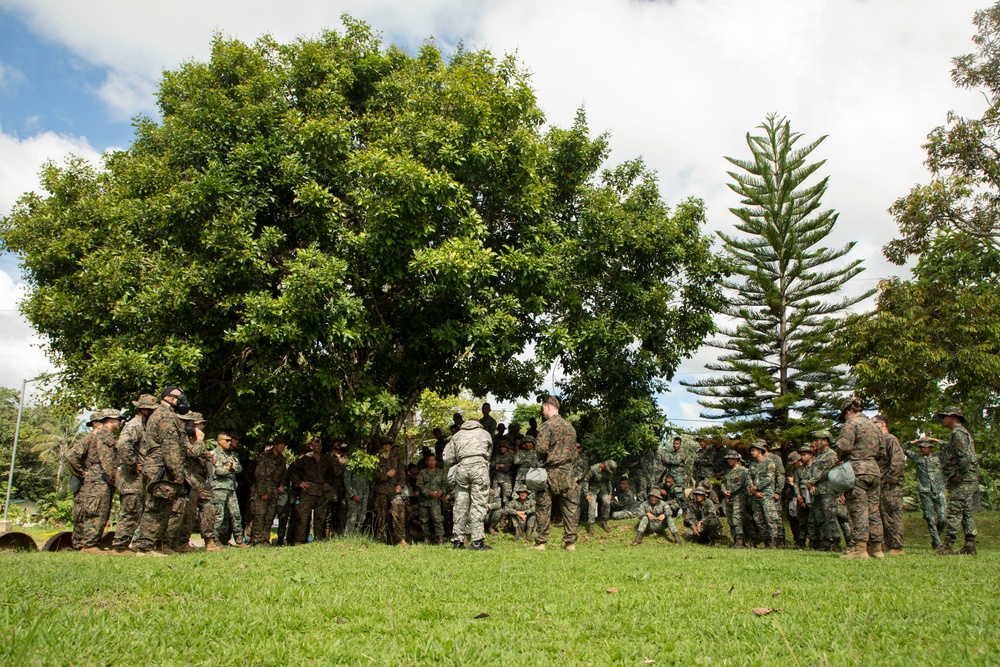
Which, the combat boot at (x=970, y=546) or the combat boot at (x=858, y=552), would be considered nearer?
the combat boot at (x=858, y=552)

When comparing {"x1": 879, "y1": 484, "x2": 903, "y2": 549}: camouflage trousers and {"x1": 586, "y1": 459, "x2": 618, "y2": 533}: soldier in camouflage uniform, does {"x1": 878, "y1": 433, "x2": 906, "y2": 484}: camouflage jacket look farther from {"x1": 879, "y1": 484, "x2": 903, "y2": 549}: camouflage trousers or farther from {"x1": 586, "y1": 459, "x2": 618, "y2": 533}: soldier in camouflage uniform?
{"x1": 586, "y1": 459, "x2": 618, "y2": 533}: soldier in camouflage uniform

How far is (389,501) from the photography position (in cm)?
1049

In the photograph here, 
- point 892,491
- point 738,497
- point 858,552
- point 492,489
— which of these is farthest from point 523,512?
point 892,491

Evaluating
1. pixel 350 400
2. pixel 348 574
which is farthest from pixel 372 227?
pixel 348 574

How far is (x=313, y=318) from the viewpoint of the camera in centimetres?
931

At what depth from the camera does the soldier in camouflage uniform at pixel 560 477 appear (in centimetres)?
862

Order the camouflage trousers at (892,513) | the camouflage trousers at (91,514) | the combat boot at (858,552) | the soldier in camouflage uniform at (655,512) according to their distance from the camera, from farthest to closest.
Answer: the soldier in camouflage uniform at (655,512) < the camouflage trousers at (892,513) < the camouflage trousers at (91,514) < the combat boot at (858,552)

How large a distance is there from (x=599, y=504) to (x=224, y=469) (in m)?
6.29

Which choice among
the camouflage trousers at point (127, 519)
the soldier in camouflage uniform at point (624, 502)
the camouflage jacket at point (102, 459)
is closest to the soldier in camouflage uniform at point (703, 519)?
the soldier in camouflage uniform at point (624, 502)

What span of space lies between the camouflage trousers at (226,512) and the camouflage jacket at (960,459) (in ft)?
30.6

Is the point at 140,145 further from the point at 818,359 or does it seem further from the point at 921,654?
the point at 818,359

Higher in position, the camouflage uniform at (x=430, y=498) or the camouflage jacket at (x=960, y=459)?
the camouflage jacket at (x=960, y=459)

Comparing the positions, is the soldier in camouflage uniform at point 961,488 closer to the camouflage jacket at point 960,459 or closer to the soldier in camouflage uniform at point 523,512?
the camouflage jacket at point 960,459

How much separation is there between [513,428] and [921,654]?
947cm
